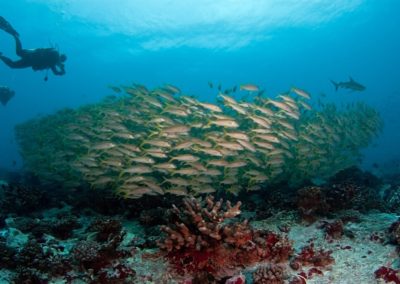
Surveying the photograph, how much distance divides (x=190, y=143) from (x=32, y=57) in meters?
11.0

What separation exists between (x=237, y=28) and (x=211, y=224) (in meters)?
51.2

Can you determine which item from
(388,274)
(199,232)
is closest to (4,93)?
(199,232)

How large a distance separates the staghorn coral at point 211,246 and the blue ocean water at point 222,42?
21700 mm

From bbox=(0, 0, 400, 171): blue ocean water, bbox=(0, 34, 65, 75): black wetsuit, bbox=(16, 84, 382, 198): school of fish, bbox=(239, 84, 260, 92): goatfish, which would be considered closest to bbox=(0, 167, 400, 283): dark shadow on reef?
bbox=(16, 84, 382, 198): school of fish

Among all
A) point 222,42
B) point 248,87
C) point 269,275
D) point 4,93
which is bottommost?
point 269,275

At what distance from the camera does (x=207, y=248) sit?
19.5 ft

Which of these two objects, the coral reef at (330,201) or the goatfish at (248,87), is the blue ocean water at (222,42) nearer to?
the goatfish at (248,87)

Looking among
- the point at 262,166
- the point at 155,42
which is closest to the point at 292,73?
the point at 155,42

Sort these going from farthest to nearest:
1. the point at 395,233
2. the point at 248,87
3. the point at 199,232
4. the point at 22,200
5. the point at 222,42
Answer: the point at 222,42 → the point at 248,87 → the point at 22,200 → the point at 395,233 → the point at 199,232

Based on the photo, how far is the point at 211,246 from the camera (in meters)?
5.95

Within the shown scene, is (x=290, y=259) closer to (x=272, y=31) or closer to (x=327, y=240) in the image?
(x=327, y=240)

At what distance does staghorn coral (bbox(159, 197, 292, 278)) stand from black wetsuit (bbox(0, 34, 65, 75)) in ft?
43.2

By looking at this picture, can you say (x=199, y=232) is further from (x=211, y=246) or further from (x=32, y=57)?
(x=32, y=57)

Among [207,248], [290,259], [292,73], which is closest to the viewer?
[207,248]
